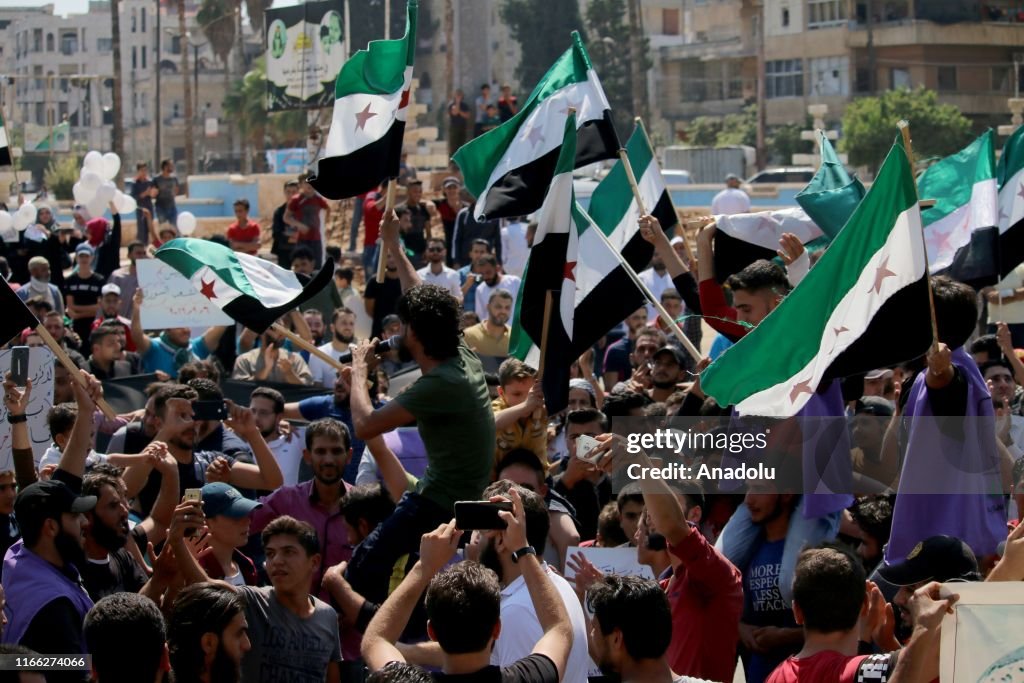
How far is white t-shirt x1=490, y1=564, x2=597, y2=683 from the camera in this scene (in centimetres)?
510

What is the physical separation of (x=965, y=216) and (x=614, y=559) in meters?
3.45

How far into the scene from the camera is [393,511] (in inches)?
261

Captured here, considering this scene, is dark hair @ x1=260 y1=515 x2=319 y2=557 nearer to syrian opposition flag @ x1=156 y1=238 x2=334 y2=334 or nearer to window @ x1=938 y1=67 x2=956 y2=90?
syrian opposition flag @ x1=156 y1=238 x2=334 y2=334

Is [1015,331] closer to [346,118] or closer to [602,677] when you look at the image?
[346,118]

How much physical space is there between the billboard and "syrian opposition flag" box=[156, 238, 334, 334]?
1176 inches

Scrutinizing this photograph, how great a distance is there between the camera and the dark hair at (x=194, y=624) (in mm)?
5367

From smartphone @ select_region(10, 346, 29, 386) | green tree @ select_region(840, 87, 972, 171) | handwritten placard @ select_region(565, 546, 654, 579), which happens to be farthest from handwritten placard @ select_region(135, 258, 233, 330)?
green tree @ select_region(840, 87, 972, 171)

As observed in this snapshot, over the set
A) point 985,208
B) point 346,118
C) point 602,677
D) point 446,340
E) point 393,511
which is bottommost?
point 602,677

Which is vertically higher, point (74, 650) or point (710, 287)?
point (710, 287)

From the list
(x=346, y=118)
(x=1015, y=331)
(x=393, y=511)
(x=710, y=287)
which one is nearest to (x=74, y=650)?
(x=393, y=511)

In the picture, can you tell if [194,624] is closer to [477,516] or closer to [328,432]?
[477,516]

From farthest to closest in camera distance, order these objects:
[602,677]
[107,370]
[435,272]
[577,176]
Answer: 1. [577,176]
2. [435,272]
3. [107,370]
4. [602,677]

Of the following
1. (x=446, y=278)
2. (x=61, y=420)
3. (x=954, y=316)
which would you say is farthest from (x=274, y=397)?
(x=446, y=278)

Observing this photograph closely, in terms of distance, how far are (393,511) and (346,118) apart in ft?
11.1
